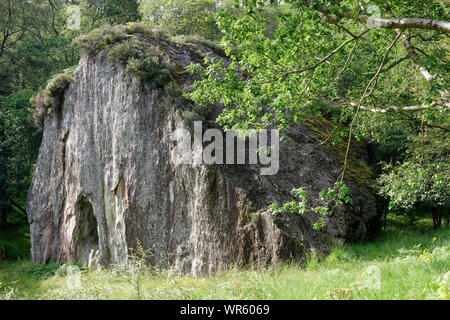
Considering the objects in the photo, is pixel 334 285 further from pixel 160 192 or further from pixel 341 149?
pixel 341 149

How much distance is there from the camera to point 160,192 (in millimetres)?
10914

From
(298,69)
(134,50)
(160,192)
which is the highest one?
(134,50)

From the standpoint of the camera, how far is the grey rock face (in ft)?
29.2

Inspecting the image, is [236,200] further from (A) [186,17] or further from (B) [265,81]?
(A) [186,17]

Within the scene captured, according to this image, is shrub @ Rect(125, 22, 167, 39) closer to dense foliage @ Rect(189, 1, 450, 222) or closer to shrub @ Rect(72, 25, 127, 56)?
shrub @ Rect(72, 25, 127, 56)

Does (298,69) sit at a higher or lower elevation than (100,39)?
lower

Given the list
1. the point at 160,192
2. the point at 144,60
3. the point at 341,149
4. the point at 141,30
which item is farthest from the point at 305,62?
the point at 141,30

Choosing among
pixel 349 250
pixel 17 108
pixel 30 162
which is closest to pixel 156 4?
pixel 17 108

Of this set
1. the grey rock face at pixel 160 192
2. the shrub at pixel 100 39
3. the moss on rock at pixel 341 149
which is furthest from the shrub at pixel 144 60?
the moss on rock at pixel 341 149

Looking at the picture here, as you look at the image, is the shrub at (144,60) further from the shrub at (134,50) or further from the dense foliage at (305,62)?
the dense foliage at (305,62)

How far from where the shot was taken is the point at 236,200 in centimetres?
914

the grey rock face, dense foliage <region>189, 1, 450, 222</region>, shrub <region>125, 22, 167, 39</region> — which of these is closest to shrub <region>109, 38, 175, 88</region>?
the grey rock face
